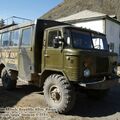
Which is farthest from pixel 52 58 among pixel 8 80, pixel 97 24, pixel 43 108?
pixel 97 24

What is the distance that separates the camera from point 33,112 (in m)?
7.89

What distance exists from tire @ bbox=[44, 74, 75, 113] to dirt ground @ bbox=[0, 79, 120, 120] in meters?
0.23

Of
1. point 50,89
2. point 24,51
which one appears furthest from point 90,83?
point 24,51

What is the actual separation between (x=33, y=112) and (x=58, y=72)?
4.69ft

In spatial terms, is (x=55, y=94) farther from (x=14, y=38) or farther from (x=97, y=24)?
(x=97, y=24)

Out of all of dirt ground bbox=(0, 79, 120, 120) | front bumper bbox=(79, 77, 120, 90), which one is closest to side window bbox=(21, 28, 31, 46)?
dirt ground bbox=(0, 79, 120, 120)

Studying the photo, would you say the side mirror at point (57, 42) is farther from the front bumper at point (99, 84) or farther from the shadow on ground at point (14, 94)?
the shadow on ground at point (14, 94)

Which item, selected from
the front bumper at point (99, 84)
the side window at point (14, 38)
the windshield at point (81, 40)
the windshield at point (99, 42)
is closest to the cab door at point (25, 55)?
the side window at point (14, 38)

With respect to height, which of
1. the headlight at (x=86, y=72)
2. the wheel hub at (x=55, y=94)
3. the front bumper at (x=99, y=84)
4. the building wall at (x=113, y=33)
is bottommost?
the wheel hub at (x=55, y=94)

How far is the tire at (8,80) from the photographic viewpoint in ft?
36.4

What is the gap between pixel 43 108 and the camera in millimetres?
8281

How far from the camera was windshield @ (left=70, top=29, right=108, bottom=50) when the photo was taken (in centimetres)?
812

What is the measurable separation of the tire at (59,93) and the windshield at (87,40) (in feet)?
3.73

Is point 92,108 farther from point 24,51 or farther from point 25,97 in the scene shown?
point 24,51
